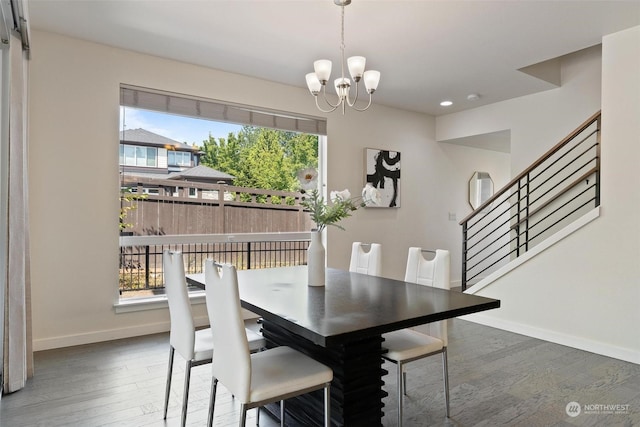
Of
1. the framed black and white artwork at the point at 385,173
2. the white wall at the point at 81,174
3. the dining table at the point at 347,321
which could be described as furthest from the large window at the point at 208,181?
the dining table at the point at 347,321

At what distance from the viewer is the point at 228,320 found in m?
1.62

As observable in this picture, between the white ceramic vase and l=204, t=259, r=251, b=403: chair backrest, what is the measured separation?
0.77 metres

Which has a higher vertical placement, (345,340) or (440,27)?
(440,27)

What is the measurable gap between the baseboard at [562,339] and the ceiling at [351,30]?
2.61m

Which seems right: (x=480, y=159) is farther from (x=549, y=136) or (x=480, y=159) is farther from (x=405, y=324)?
(x=405, y=324)

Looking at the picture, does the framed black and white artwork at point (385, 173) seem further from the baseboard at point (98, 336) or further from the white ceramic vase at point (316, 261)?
the white ceramic vase at point (316, 261)

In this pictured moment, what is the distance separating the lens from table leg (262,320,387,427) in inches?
76.5

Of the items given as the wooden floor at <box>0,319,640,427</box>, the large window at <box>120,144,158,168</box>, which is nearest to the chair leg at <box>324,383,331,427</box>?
the wooden floor at <box>0,319,640,427</box>

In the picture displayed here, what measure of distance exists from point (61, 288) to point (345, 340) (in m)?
3.04

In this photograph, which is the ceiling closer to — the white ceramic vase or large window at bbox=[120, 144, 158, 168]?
large window at bbox=[120, 144, 158, 168]

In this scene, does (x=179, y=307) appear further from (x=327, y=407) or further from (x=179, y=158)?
(x=179, y=158)

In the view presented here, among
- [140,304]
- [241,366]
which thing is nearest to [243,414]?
[241,366]

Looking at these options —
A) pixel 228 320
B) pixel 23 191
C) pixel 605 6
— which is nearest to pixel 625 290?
pixel 605 6

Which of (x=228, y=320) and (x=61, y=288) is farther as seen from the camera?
(x=61, y=288)
